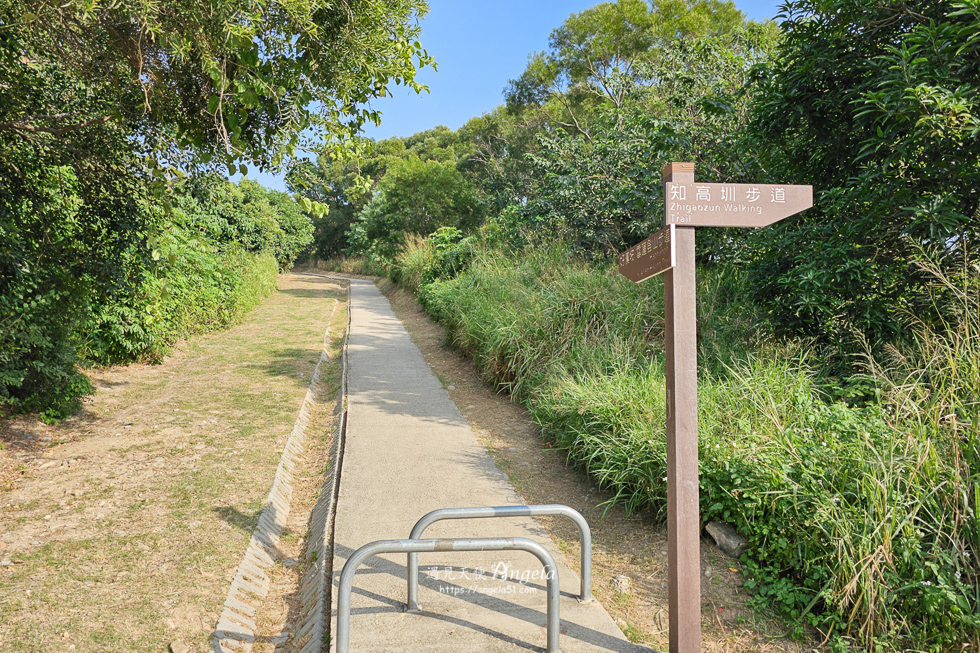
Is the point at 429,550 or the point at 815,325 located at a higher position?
the point at 815,325

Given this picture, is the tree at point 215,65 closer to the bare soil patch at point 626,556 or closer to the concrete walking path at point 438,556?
the concrete walking path at point 438,556

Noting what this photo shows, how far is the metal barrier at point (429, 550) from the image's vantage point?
2.94 metres

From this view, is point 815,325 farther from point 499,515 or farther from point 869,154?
point 499,515

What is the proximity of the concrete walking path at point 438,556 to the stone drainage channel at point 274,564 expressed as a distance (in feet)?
0.40

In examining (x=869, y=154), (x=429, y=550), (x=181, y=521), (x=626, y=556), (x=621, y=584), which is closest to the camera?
(x=429, y=550)

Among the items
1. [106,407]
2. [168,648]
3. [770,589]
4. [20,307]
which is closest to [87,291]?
[20,307]

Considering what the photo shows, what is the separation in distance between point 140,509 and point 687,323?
180 inches

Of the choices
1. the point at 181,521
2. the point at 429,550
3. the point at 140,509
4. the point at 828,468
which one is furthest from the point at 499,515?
the point at 140,509

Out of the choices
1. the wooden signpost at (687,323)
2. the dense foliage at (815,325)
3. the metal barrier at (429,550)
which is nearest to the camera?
the metal barrier at (429,550)

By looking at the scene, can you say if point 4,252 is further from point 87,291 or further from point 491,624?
point 491,624

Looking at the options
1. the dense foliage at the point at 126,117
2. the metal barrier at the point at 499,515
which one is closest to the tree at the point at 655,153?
the dense foliage at the point at 126,117

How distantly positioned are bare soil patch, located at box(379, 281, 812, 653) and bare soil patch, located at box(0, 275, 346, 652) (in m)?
2.10

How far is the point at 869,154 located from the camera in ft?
18.2

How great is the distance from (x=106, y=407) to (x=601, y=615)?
696cm
